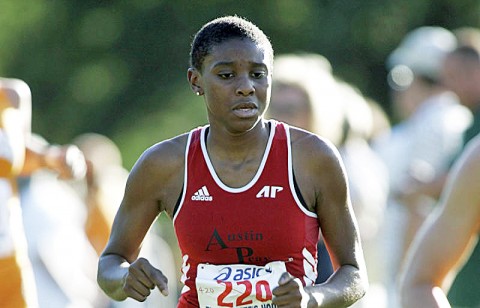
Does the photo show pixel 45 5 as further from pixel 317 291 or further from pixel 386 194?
pixel 317 291

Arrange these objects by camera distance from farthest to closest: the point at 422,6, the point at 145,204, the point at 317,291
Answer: the point at 422,6 → the point at 145,204 → the point at 317,291

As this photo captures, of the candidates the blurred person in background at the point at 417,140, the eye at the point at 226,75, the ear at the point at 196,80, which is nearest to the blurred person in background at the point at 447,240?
the eye at the point at 226,75

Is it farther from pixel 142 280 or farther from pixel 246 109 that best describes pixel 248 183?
pixel 142 280

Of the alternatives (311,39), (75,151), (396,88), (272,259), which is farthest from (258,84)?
(311,39)

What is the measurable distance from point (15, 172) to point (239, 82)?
8.05ft

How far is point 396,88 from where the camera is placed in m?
11.8

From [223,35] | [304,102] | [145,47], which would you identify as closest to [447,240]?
[223,35]

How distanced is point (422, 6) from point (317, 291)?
17349mm

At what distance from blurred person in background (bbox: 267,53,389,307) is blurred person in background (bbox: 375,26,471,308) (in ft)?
0.40

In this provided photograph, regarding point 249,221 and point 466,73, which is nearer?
point 249,221

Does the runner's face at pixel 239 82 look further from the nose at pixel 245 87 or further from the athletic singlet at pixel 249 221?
the athletic singlet at pixel 249 221

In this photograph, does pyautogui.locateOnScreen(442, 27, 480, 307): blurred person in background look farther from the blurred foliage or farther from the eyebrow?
the blurred foliage

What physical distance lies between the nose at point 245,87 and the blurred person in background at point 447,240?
76 cm

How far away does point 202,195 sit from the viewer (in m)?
5.41
